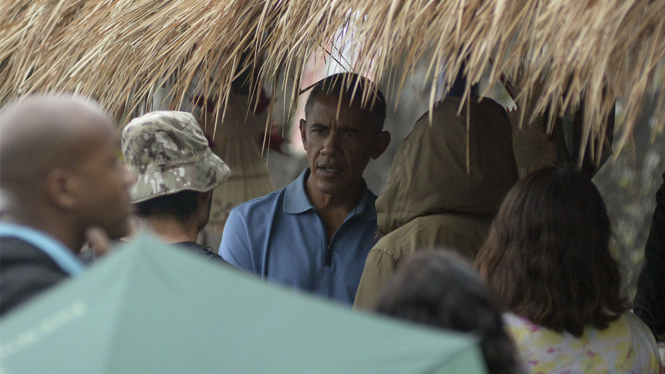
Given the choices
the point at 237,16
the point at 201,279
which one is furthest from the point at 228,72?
the point at 201,279

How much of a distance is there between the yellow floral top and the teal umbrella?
0.82 metres

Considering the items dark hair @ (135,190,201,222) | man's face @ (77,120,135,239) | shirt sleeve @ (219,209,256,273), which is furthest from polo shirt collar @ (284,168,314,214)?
man's face @ (77,120,135,239)

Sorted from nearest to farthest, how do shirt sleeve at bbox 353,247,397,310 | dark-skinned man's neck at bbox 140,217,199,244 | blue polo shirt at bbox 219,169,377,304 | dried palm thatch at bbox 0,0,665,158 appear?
dried palm thatch at bbox 0,0,665,158
dark-skinned man's neck at bbox 140,217,199,244
shirt sleeve at bbox 353,247,397,310
blue polo shirt at bbox 219,169,377,304

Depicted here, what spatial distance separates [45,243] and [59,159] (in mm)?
131

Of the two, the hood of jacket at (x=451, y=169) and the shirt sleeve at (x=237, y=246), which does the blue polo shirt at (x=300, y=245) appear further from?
the hood of jacket at (x=451, y=169)

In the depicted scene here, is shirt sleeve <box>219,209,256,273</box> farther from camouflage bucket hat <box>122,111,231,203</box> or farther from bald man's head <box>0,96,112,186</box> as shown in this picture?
bald man's head <box>0,96,112,186</box>

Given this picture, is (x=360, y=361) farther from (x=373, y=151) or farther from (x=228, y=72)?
(x=373, y=151)

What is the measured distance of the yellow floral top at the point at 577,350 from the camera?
153 cm

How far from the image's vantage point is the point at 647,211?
3.15 m

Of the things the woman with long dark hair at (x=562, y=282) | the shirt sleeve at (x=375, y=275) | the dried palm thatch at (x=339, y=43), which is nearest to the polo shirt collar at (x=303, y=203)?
the dried palm thatch at (x=339, y=43)

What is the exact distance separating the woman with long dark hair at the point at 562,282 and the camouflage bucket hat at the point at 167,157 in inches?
31.5

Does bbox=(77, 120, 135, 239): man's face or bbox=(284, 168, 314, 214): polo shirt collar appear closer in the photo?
bbox=(77, 120, 135, 239): man's face

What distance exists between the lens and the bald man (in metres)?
1.07

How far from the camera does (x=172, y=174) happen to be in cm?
188
